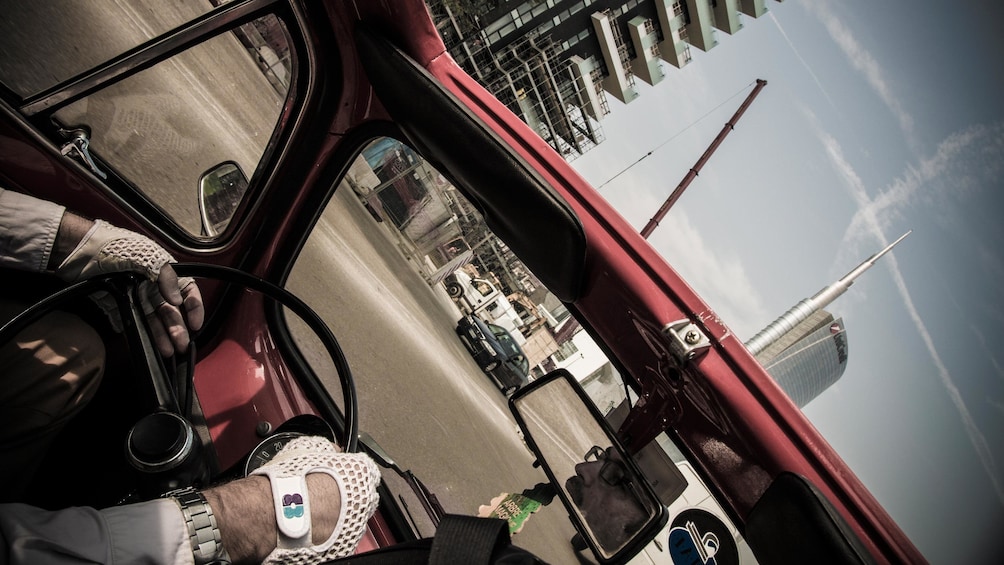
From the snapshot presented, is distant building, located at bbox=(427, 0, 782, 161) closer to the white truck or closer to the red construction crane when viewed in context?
the red construction crane

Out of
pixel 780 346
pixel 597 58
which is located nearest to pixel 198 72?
pixel 597 58

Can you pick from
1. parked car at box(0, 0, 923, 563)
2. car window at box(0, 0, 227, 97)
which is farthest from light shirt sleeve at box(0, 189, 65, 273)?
car window at box(0, 0, 227, 97)

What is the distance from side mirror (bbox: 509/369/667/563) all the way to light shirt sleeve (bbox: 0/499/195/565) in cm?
89

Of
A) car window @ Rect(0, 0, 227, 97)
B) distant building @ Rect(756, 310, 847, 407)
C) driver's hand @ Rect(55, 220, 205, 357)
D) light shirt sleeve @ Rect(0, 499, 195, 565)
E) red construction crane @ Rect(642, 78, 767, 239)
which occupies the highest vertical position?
car window @ Rect(0, 0, 227, 97)

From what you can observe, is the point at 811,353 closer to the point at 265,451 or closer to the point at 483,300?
the point at 483,300

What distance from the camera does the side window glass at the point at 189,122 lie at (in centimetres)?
195

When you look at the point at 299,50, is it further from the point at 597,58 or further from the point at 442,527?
the point at 597,58

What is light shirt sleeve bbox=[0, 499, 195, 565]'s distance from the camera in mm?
744

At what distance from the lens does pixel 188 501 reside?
0.99m

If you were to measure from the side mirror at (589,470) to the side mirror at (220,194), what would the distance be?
64.7 inches

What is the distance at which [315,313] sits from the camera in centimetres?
181

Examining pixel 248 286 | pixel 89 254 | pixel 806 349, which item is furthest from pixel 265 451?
pixel 806 349

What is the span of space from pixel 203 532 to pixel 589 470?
3.00 ft

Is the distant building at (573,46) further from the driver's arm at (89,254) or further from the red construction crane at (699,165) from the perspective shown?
the driver's arm at (89,254)
